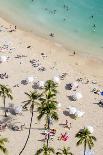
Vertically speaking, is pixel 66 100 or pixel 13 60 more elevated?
pixel 13 60

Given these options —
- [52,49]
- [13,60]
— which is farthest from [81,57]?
[13,60]

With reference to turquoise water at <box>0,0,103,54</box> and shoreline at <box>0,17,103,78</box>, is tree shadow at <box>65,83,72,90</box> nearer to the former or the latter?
shoreline at <box>0,17,103,78</box>

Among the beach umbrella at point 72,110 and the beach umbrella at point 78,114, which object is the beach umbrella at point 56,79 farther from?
the beach umbrella at point 78,114

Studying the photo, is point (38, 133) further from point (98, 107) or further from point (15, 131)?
point (98, 107)

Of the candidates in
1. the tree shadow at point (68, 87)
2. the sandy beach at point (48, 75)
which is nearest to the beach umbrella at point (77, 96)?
the sandy beach at point (48, 75)

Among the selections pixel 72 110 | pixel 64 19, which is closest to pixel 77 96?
pixel 72 110

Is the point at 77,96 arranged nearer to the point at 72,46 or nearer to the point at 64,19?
the point at 72,46
